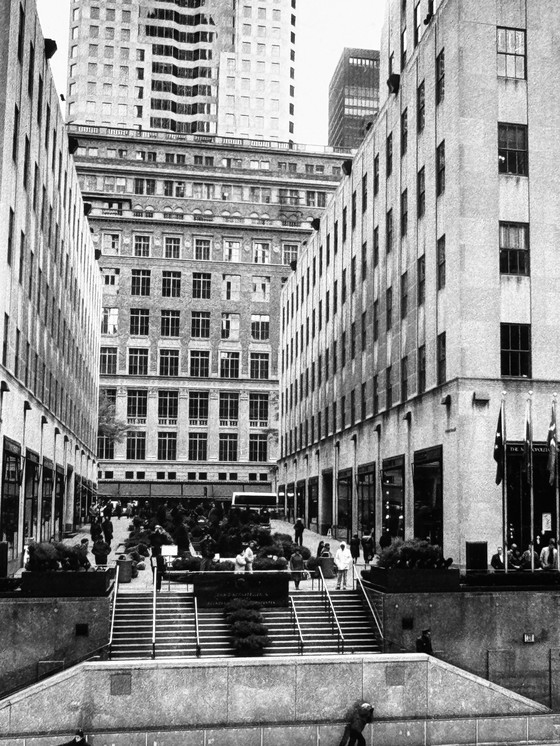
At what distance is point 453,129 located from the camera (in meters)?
41.5

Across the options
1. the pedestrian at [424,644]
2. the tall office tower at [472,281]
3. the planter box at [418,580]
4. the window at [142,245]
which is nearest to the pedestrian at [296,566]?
the planter box at [418,580]

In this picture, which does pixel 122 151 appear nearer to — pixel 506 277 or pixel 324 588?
pixel 506 277

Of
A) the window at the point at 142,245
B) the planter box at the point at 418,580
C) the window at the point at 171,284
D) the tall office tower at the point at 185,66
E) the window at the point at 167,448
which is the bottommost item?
the planter box at the point at 418,580

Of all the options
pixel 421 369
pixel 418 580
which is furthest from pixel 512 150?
pixel 418 580

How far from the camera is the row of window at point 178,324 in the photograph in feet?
370

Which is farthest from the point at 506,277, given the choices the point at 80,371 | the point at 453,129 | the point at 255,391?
the point at 255,391

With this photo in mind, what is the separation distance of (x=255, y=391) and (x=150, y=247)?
21.4m

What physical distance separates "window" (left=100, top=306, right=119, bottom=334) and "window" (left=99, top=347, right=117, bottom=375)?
2100 mm

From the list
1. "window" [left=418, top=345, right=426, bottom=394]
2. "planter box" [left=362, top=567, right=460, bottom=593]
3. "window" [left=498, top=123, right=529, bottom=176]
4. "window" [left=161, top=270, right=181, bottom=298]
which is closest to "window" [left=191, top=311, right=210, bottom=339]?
"window" [left=161, top=270, right=181, bottom=298]

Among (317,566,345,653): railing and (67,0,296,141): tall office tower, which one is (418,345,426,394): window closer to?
(317,566,345,653): railing

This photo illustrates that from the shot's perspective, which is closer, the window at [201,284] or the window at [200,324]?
the window at [200,324]

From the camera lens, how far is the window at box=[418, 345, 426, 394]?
4500 cm

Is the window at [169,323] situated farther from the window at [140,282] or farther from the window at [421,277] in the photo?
the window at [421,277]

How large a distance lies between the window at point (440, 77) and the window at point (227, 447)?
242 feet
